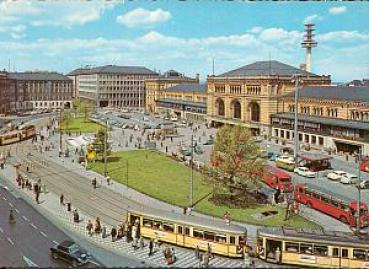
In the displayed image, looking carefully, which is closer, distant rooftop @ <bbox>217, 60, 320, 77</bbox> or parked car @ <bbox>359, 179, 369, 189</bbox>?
parked car @ <bbox>359, 179, 369, 189</bbox>

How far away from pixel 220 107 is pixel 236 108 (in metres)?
7.71

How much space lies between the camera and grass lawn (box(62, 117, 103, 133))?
10719 centimetres

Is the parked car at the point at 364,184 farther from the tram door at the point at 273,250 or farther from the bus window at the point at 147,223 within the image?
the bus window at the point at 147,223

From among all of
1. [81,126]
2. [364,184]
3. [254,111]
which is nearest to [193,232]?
[364,184]

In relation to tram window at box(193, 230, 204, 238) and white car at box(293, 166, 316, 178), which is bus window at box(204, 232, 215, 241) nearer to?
tram window at box(193, 230, 204, 238)

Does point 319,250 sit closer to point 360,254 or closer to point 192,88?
point 360,254

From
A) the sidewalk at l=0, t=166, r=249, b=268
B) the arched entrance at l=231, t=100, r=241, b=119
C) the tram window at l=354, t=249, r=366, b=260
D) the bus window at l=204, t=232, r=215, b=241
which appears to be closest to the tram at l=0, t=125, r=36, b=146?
the arched entrance at l=231, t=100, r=241, b=119

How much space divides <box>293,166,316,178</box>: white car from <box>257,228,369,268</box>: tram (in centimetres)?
2531

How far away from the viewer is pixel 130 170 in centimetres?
5734

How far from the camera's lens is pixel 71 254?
27578 millimetres

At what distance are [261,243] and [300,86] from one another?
68.2 m

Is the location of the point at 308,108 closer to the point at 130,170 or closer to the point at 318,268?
the point at 130,170

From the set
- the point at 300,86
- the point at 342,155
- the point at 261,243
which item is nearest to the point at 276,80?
the point at 300,86

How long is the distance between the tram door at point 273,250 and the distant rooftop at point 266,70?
6652 centimetres
